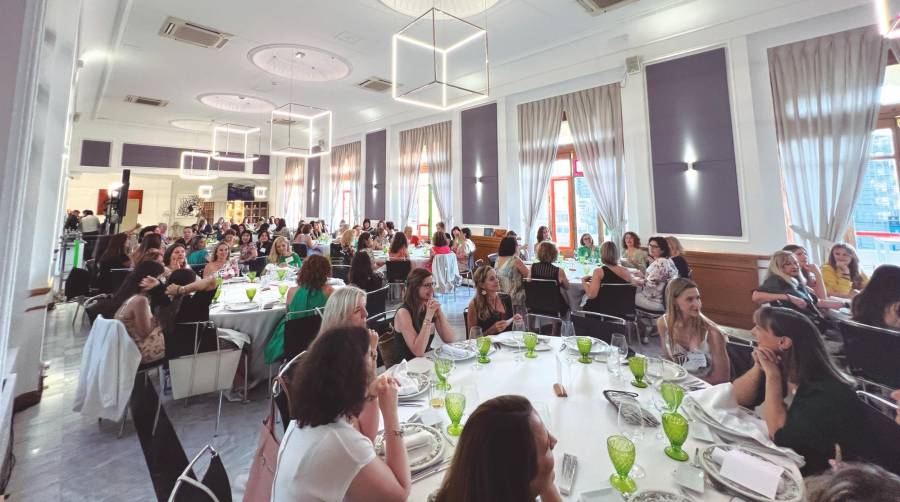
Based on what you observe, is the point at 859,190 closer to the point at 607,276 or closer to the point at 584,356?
the point at 607,276

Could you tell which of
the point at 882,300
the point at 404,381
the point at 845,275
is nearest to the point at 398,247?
the point at 404,381

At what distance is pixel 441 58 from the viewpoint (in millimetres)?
6543

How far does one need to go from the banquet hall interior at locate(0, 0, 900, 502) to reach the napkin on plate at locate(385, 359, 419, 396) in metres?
0.02

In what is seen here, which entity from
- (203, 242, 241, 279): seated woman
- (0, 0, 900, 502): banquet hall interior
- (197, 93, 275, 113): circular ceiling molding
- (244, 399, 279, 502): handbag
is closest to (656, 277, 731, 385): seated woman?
(0, 0, 900, 502): banquet hall interior

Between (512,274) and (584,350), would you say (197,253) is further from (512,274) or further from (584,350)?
(584,350)

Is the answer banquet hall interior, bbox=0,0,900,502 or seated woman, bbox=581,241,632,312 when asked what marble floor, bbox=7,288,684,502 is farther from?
seated woman, bbox=581,241,632,312

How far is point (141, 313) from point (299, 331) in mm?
→ 1073

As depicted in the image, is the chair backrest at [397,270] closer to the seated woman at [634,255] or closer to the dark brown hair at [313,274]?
the dark brown hair at [313,274]

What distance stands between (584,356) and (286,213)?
14.4m

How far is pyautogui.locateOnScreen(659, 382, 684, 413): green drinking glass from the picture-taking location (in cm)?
134

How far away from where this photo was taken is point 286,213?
561 inches

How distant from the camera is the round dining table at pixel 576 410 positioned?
1051 millimetres

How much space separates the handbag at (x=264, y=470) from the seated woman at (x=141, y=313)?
202 centimetres

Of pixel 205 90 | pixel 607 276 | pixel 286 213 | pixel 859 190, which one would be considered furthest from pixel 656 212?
pixel 286 213
